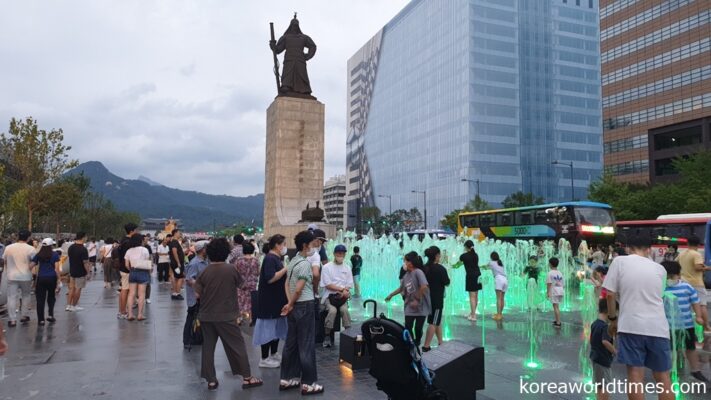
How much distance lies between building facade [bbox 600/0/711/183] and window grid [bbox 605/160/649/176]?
21mm

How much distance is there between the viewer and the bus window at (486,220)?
106 ft

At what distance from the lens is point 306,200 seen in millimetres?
28141

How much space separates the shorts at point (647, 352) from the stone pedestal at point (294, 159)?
22.6 m

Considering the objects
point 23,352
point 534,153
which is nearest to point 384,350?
point 23,352

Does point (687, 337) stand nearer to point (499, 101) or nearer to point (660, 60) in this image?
point (660, 60)

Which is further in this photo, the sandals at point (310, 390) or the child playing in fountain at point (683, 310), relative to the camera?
the child playing in fountain at point (683, 310)

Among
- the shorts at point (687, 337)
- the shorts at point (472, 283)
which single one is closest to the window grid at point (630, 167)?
the shorts at point (472, 283)

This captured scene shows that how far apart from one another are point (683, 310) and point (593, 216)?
2108cm

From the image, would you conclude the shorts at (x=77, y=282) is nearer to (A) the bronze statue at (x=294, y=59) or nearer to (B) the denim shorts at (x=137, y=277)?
(B) the denim shorts at (x=137, y=277)

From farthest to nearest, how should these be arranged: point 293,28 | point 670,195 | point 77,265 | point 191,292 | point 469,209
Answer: point 469,209 → point 670,195 → point 293,28 → point 77,265 → point 191,292

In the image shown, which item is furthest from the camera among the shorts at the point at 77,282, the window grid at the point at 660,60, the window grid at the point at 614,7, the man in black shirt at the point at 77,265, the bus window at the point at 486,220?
the window grid at the point at 614,7

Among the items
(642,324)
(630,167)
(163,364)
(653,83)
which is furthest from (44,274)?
(630,167)

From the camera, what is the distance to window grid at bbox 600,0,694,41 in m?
53.6

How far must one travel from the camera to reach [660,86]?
180 feet
